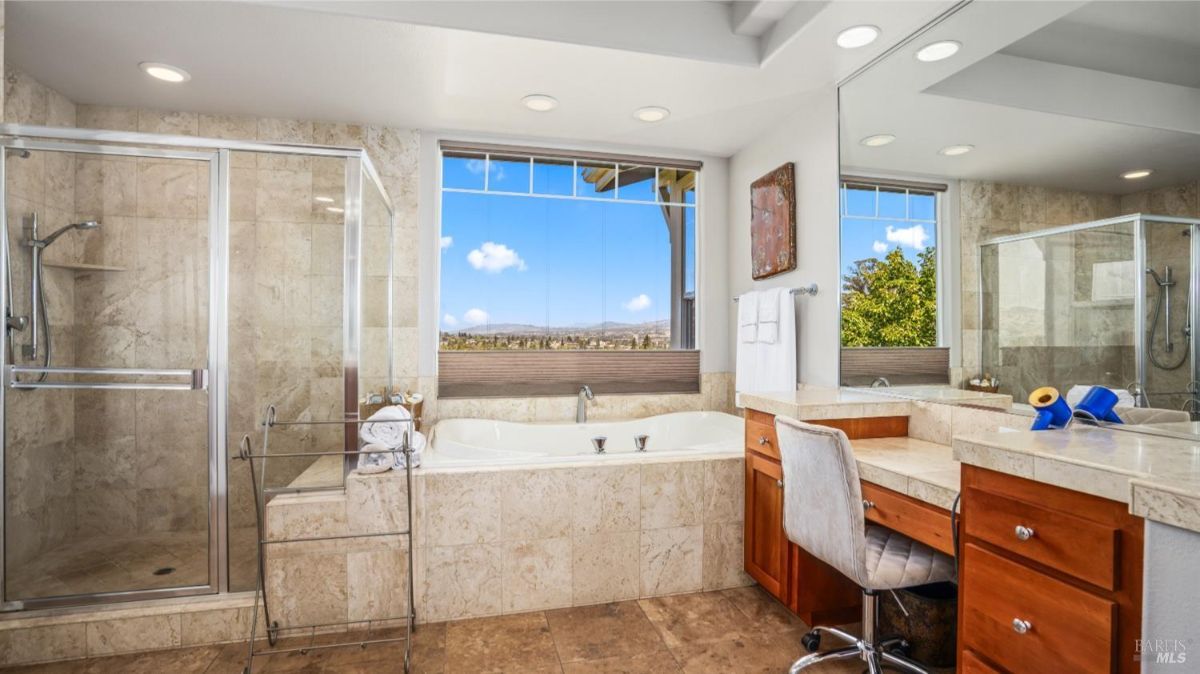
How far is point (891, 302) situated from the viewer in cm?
233

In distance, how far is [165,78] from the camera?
2.53 meters

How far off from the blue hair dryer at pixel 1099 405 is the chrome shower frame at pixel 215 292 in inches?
93.2

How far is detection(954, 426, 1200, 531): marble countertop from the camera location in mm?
875

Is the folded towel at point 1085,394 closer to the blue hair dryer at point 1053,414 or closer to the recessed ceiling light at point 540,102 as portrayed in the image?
the blue hair dryer at point 1053,414

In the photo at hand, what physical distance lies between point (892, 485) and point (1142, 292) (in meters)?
0.78

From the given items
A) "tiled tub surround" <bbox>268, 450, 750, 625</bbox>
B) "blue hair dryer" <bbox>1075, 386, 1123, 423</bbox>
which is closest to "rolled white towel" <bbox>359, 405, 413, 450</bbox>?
"tiled tub surround" <bbox>268, 450, 750, 625</bbox>

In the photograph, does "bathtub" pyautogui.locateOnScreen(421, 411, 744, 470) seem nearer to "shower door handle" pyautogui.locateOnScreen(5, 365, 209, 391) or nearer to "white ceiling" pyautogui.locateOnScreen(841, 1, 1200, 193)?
"shower door handle" pyautogui.locateOnScreen(5, 365, 209, 391)

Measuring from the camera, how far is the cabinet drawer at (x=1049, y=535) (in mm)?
979

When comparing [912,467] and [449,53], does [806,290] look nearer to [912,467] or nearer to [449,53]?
[912,467]

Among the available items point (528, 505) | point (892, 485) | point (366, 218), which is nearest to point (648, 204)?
point (366, 218)

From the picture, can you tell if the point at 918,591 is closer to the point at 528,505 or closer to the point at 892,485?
the point at 892,485

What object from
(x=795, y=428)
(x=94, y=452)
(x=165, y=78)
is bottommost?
(x=94, y=452)

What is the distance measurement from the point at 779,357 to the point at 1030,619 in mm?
1876

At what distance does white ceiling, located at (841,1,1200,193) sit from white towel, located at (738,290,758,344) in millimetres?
1096
